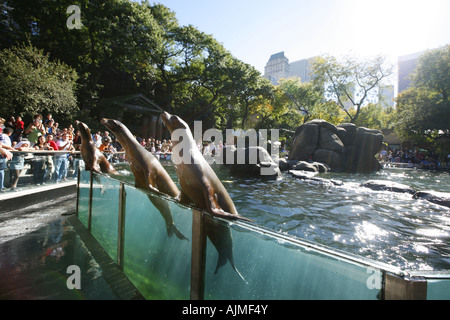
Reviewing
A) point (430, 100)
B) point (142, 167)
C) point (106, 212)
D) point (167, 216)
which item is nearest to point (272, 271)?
point (167, 216)

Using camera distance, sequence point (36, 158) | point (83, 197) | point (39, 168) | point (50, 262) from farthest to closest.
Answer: point (39, 168) → point (36, 158) → point (83, 197) → point (50, 262)

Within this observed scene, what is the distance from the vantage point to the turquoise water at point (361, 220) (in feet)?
14.9

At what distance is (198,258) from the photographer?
70.1 inches

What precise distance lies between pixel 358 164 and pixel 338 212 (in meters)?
16.0

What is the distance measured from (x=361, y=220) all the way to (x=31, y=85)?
1658 centimetres

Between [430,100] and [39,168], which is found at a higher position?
[430,100]

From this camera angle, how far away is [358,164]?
20719 millimetres

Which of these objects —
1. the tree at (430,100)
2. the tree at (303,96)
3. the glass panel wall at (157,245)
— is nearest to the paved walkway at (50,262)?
the glass panel wall at (157,245)

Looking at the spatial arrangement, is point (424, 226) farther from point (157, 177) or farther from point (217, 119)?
point (217, 119)

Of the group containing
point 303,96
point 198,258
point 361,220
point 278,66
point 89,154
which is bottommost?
point 361,220

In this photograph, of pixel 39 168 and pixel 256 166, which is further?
pixel 256 166

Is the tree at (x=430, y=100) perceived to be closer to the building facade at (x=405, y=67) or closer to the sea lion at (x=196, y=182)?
the sea lion at (x=196, y=182)

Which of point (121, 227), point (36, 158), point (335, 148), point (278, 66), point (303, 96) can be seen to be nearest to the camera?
point (121, 227)

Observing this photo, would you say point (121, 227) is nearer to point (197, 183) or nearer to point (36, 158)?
point (197, 183)
